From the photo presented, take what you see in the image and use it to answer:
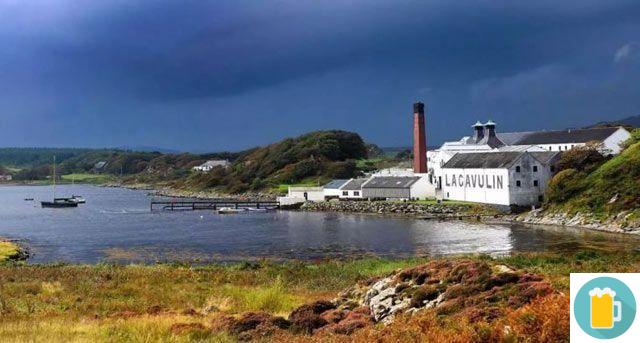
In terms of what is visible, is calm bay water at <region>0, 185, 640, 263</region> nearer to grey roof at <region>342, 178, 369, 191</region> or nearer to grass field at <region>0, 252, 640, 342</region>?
grass field at <region>0, 252, 640, 342</region>

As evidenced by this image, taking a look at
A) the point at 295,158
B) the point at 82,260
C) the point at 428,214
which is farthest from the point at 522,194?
the point at 295,158

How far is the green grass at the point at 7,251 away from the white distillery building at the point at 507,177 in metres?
50.9

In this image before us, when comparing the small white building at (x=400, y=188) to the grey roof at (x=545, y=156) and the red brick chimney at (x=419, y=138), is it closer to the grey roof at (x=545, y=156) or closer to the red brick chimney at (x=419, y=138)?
the red brick chimney at (x=419, y=138)

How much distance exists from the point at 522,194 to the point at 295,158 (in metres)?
89.2

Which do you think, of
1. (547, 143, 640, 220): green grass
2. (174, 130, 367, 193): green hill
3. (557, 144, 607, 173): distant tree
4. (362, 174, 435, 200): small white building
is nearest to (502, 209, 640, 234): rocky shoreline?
(547, 143, 640, 220): green grass

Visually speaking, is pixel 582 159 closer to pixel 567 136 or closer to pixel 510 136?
pixel 567 136

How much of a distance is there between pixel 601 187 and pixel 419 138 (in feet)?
121

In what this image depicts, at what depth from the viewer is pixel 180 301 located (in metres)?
20.6

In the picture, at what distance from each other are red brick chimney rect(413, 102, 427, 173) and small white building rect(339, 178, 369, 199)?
28.4ft

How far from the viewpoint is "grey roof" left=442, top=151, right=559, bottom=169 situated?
73250 millimetres

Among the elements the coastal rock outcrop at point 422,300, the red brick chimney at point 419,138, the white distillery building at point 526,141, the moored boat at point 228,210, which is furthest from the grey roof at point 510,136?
the coastal rock outcrop at point 422,300

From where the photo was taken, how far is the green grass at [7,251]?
43919 millimetres

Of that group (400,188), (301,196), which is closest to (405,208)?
(400,188)

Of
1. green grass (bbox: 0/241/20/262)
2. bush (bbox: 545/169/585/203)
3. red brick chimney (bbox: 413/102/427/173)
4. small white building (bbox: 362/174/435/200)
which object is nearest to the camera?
green grass (bbox: 0/241/20/262)
